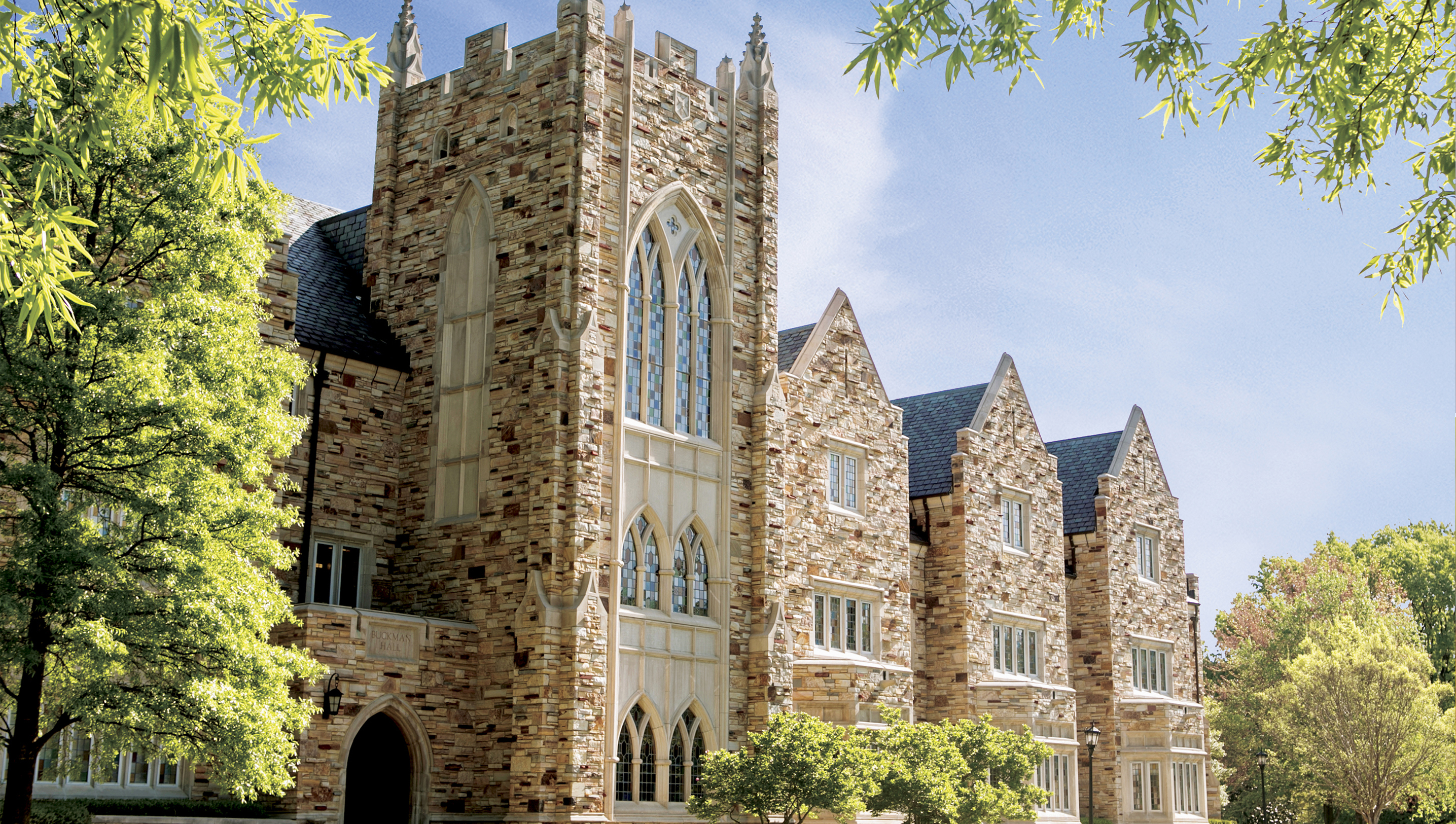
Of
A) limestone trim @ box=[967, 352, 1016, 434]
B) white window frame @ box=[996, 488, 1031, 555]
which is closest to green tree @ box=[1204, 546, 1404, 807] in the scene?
white window frame @ box=[996, 488, 1031, 555]

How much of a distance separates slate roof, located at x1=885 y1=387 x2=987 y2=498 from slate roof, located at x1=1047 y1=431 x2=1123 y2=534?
4566mm

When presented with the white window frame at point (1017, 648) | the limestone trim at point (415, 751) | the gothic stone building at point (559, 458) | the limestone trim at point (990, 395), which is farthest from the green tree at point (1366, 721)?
the limestone trim at point (415, 751)

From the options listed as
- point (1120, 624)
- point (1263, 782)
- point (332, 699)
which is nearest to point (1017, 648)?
point (1120, 624)

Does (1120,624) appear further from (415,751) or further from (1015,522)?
(415,751)

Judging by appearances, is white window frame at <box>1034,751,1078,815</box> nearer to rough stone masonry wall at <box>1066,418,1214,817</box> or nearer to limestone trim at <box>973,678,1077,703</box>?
limestone trim at <box>973,678,1077,703</box>

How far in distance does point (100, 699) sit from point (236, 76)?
8.42 metres

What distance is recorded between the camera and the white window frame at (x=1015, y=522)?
38.7 metres

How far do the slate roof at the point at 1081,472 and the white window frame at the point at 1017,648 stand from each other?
439 cm

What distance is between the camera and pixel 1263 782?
144 feet

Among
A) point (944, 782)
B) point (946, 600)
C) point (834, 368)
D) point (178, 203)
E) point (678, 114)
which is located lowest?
point (944, 782)

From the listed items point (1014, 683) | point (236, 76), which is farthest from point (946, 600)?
point (236, 76)

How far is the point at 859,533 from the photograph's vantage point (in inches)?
1335

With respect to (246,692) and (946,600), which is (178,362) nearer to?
(246,692)

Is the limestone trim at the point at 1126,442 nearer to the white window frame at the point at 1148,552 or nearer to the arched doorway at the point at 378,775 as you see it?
the white window frame at the point at 1148,552
